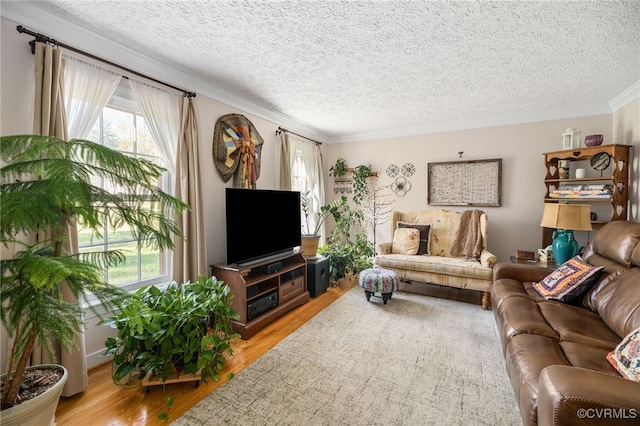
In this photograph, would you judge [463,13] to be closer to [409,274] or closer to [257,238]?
[257,238]

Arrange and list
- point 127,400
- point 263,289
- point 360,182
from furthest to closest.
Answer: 1. point 360,182
2. point 263,289
3. point 127,400

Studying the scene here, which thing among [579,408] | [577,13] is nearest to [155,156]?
[579,408]

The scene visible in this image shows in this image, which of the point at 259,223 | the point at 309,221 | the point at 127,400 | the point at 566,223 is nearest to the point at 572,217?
the point at 566,223

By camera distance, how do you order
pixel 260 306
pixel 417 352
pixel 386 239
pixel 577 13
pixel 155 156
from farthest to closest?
pixel 386 239
pixel 260 306
pixel 155 156
pixel 417 352
pixel 577 13

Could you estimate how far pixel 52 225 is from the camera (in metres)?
1.03

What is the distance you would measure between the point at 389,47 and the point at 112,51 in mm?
2131

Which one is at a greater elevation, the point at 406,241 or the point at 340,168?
the point at 340,168

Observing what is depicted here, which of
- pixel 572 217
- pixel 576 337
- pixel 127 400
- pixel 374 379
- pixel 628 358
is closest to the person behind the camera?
pixel 628 358

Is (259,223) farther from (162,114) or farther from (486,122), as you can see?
(486,122)

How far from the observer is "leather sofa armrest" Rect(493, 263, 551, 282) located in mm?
2627

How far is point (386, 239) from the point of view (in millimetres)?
4945

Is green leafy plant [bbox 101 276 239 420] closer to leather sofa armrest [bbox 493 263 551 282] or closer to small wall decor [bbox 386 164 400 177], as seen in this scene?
leather sofa armrest [bbox 493 263 551 282]

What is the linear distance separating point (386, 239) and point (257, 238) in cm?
270

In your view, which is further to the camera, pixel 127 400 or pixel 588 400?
pixel 127 400
